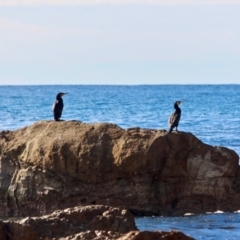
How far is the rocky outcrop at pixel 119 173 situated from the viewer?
51.8 feet

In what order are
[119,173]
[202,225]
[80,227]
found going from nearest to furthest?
1. [80,227]
2. [202,225]
3. [119,173]

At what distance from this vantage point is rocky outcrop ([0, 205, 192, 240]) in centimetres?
757

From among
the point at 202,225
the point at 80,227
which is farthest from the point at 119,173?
the point at 80,227

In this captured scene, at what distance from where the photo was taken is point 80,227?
8641mm

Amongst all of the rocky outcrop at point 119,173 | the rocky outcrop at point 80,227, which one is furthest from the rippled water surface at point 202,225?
the rocky outcrop at point 80,227

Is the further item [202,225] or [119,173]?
[119,173]

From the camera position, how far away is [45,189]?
15.9 meters

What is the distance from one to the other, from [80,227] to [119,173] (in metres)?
7.24

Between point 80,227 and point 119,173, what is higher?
point 80,227

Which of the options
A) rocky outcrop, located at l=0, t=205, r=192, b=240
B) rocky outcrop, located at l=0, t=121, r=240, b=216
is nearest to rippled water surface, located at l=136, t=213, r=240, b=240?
rocky outcrop, located at l=0, t=121, r=240, b=216

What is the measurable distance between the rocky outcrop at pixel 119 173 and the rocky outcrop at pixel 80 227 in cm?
681

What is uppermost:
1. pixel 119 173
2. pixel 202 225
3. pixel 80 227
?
pixel 80 227

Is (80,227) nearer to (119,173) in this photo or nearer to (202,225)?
(202,225)

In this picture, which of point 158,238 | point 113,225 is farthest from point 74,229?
point 158,238
